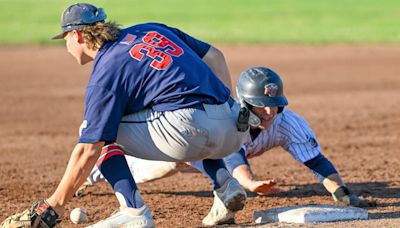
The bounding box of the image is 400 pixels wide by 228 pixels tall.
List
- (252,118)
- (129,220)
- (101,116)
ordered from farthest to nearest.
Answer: (252,118)
(129,220)
(101,116)

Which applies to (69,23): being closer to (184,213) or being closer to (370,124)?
(184,213)

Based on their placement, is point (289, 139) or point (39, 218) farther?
point (289, 139)

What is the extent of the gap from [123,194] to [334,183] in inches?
66.6

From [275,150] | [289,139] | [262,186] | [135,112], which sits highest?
[135,112]

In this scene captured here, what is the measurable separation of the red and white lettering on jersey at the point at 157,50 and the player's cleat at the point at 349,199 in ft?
5.29

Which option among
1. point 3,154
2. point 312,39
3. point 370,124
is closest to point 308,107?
point 370,124

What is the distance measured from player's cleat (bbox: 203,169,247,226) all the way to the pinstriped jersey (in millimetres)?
969

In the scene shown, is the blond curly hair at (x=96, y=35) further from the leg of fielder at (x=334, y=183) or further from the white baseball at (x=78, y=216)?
the leg of fielder at (x=334, y=183)

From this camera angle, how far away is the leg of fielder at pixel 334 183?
18.9ft

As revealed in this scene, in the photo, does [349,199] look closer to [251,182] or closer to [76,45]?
[251,182]

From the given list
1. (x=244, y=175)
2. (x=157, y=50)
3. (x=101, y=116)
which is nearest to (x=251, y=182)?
(x=244, y=175)

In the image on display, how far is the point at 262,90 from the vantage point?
5.46 metres

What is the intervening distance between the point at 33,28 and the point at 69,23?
19.1 meters

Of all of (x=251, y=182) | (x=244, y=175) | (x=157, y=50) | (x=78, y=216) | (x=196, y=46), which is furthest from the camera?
(x=244, y=175)
